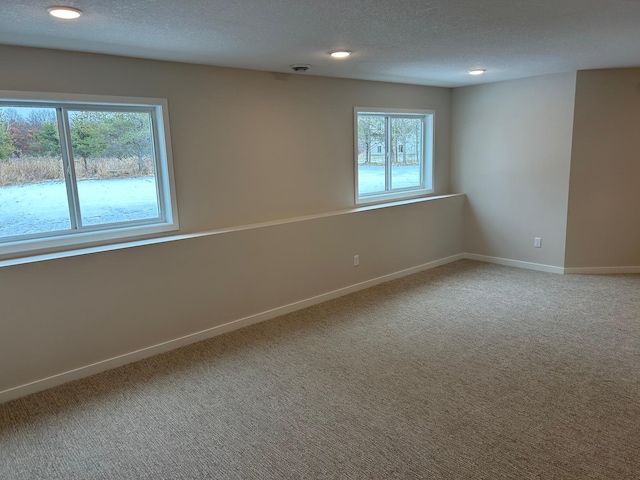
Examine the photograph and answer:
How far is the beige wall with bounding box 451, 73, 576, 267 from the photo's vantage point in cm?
493

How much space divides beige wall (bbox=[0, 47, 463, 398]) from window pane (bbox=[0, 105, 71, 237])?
25cm

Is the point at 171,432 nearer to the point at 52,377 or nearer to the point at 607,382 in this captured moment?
the point at 52,377

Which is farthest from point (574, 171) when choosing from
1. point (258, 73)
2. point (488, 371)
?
point (258, 73)

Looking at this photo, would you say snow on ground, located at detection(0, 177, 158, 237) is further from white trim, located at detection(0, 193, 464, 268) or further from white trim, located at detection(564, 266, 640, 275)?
white trim, located at detection(564, 266, 640, 275)

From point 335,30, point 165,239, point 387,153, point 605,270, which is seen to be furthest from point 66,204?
point 605,270

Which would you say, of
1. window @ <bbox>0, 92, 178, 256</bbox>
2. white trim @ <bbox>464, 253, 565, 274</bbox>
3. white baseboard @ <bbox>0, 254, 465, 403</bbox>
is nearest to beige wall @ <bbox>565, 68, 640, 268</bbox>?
white trim @ <bbox>464, 253, 565, 274</bbox>

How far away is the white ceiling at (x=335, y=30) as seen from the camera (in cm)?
226

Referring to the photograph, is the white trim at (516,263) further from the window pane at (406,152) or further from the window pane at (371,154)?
the window pane at (371,154)

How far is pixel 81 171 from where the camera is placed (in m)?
3.25

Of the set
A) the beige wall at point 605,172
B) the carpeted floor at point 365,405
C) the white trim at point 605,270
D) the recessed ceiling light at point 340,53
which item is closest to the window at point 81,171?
the carpeted floor at point 365,405

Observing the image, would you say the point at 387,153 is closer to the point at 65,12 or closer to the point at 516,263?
the point at 516,263

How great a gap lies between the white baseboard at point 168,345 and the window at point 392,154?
3.53 ft

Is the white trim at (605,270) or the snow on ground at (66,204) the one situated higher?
the snow on ground at (66,204)

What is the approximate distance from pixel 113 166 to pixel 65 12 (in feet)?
4.47
